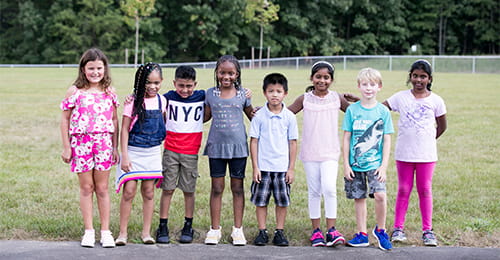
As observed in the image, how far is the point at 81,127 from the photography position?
4.43 metres

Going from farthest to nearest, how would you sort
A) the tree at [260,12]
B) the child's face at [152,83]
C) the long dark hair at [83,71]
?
the tree at [260,12]
the child's face at [152,83]
the long dark hair at [83,71]

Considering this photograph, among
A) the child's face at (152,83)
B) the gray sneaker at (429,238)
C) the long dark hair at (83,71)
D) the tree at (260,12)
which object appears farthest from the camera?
the tree at (260,12)

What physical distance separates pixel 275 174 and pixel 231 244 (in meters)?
0.65

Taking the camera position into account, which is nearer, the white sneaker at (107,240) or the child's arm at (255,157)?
the white sneaker at (107,240)

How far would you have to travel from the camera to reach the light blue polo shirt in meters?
4.68

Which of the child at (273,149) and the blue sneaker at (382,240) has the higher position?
the child at (273,149)

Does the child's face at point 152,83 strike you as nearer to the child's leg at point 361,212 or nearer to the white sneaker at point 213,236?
the white sneaker at point 213,236

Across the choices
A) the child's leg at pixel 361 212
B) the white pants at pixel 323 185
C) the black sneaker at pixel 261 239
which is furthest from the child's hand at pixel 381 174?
the black sneaker at pixel 261 239

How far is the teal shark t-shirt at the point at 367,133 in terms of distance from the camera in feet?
15.0

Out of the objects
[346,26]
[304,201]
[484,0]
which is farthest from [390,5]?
[304,201]

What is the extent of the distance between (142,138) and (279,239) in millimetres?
1341

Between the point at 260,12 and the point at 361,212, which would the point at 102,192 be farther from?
the point at 260,12

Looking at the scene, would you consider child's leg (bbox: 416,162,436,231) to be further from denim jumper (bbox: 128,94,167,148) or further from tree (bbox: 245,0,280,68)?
tree (bbox: 245,0,280,68)

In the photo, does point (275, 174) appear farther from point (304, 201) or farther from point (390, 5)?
point (390, 5)
